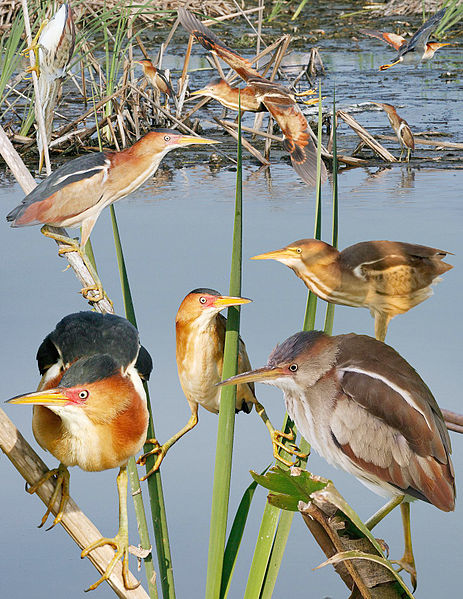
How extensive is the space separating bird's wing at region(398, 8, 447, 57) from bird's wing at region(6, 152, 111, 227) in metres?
2.18

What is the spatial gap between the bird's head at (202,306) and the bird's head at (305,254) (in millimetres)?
125

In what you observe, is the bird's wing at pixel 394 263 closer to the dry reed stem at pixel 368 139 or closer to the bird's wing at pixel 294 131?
the bird's wing at pixel 294 131

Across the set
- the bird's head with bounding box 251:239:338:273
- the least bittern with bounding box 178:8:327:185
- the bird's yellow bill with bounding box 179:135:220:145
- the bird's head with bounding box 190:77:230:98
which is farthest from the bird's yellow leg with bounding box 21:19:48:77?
the bird's head with bounding box 190:77:230:98

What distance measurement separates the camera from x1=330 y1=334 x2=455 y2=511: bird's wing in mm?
1220

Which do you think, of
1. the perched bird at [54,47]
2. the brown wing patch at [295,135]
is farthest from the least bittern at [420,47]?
the perched bird at [54,47]

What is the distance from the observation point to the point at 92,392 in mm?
1159

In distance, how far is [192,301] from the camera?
4.54ft

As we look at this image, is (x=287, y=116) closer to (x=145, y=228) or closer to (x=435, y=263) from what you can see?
(x=145, y=228)

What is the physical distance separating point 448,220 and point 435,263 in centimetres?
106

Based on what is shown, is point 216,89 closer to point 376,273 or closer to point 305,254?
point 376,273

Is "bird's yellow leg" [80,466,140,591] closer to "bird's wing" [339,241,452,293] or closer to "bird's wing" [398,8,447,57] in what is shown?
"bird's wing" [339,241,452,293]

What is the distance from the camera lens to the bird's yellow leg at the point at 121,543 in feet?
3.86

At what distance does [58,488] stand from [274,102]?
1.92 metres

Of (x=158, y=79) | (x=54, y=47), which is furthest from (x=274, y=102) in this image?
(x=158, y=79)
